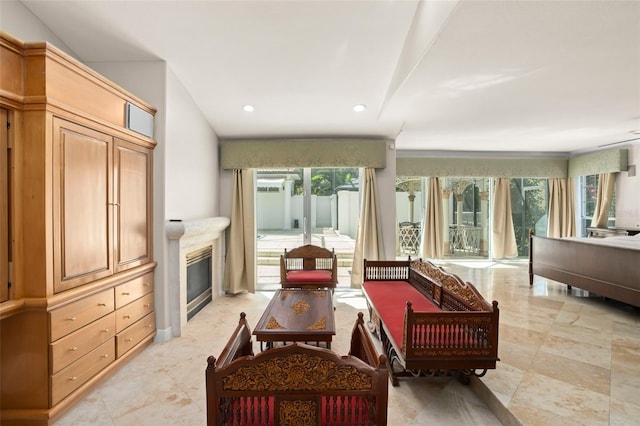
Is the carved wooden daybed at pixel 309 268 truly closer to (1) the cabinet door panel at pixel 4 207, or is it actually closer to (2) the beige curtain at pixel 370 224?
(2) the beige curtain at pixel 370 224

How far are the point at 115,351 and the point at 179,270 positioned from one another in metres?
0.86

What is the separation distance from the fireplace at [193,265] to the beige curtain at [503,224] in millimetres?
5373

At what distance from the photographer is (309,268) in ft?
13.9

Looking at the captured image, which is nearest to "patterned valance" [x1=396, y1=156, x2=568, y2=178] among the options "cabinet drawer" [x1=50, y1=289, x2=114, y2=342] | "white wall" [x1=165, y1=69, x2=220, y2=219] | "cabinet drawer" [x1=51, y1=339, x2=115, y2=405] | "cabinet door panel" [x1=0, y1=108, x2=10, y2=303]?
"white wall" [x1=165, y1=69, x2=220, y2=219]

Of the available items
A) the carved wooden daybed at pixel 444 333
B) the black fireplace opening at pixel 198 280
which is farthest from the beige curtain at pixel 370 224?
the black fireplace opening at pixel 198 280

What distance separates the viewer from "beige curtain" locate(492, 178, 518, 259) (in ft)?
20.5

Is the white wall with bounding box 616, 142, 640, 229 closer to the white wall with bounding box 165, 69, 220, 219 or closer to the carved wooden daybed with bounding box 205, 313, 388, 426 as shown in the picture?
the carved wooden daybed with bounding box 205, 313, 388, 426

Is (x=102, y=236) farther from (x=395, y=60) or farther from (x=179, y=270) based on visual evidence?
(x=395, y=60)

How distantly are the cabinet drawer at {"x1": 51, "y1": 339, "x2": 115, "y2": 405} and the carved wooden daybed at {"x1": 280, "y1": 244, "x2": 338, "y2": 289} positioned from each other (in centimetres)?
186

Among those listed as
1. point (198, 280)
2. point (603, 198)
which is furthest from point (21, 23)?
point (603, 198)

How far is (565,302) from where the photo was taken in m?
3.86

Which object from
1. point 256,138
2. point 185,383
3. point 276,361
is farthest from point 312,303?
point 256,138

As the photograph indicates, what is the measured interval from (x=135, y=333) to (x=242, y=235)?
84.9 inches

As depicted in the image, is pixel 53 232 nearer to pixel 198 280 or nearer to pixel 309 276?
pixel 198 280
